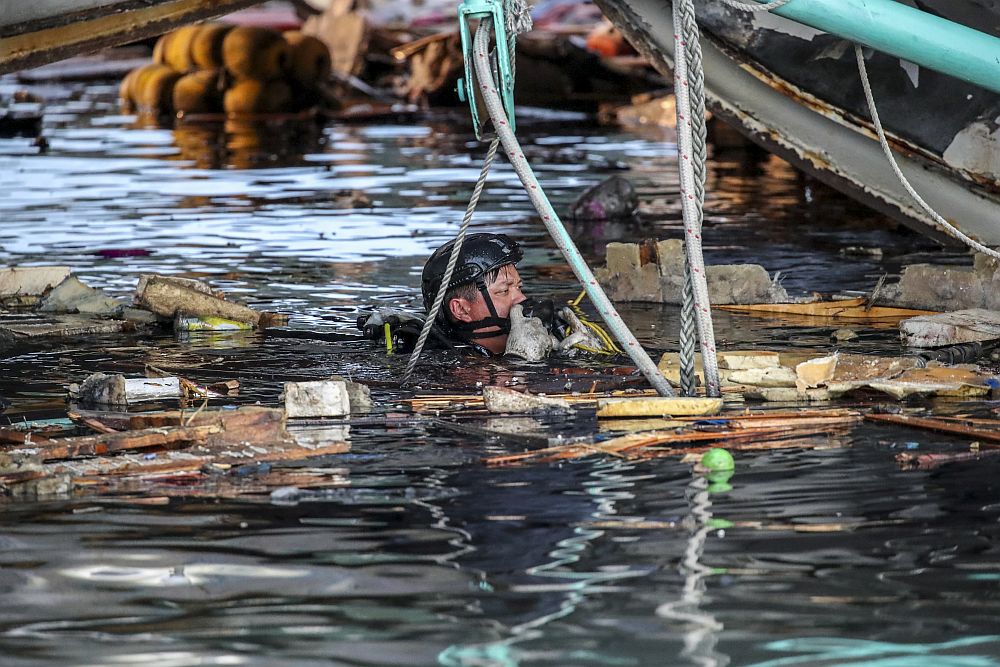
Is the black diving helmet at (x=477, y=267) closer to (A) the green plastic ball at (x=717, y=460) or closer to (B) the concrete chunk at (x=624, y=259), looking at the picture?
(B) the concrete chunk at (x=624, y=259)

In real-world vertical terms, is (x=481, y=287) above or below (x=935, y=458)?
above

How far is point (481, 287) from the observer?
8.48 m

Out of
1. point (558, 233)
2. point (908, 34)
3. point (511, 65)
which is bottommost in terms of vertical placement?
point (558, 233)

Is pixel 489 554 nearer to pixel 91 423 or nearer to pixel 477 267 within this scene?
pixel 91 423

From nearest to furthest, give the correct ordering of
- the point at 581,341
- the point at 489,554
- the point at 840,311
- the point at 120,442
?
the point at 489,554, the point at 120,442, the point at 581,341, the point at 840,311

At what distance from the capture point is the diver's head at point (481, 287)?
27.6 feet

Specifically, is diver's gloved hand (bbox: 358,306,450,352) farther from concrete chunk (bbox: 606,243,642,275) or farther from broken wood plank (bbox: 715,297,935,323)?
broken wood plank (bbox: 715,297,935,323)

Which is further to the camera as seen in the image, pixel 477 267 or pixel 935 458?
pixel 477 267

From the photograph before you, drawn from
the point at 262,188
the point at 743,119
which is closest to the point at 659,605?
the point at 743,119

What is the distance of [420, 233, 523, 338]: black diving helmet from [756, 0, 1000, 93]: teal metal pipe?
1960 mm

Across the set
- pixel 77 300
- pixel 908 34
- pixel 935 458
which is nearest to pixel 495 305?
pixel 908 34

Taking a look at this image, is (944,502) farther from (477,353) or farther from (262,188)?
(262,188)

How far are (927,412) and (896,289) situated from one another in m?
3.24

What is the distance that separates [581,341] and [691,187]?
5.83 feet
